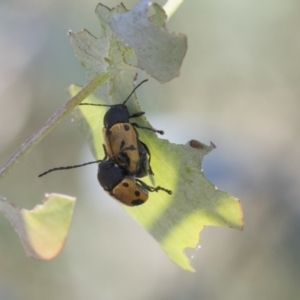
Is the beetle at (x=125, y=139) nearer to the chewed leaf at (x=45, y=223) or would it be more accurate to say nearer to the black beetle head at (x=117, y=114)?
the black beetle head at (x=117, y=114)

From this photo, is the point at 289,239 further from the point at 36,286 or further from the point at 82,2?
the point at 82,2

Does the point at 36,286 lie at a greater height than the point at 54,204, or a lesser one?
lesser

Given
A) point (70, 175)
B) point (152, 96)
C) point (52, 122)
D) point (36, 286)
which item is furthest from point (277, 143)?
point (52, 122)

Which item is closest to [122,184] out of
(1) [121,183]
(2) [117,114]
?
(1) [121,183]

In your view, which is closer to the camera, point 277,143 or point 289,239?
point 289,239

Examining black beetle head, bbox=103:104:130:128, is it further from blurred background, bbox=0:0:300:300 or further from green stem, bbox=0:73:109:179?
blurred background, bbox=0:0:300:300

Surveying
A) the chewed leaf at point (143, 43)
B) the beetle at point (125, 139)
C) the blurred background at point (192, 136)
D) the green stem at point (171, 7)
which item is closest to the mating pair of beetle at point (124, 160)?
the beetle at point (125, 139)
